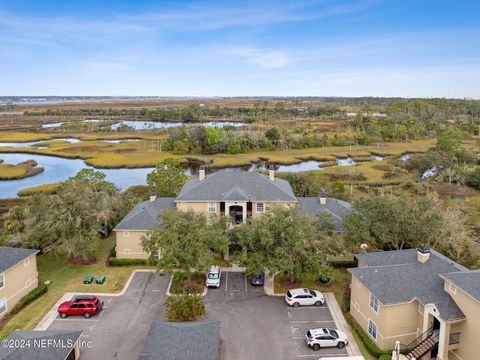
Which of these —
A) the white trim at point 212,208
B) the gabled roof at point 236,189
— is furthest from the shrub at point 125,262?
the white trim at point 212,208

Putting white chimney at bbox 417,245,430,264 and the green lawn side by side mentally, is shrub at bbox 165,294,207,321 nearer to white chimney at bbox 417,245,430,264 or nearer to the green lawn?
the green lawn

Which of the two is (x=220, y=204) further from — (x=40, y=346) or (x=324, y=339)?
(x=40, y=346)

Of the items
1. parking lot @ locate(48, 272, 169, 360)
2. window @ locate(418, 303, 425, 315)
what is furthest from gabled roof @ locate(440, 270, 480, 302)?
parking lot @ locate(48, 272, 169, 360)

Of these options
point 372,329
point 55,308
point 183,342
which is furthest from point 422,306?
point 55,308

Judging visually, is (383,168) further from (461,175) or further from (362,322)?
(362,322)

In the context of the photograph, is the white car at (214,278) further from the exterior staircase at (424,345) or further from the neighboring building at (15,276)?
the exterior staircase at (424,345)

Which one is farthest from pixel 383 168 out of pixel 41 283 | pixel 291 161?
pixel 41 283
